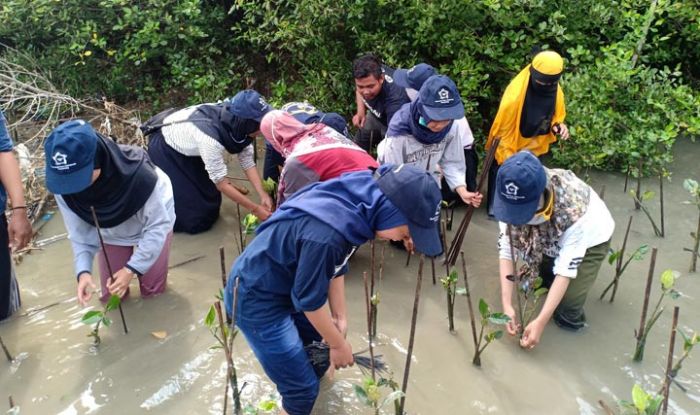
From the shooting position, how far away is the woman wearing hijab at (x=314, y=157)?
3.31m

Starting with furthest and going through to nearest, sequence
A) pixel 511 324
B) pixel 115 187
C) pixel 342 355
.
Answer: pixel 511 324 → pixel 115 187 → pixel 342 355

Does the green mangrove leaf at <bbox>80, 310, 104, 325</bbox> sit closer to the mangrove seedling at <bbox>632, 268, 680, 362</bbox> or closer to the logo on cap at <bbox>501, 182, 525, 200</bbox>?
the logo on cap at <bbox>501, 182, 525, 200</bbox>

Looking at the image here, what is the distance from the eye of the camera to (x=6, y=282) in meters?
3.27

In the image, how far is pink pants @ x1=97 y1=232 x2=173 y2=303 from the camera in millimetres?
3381

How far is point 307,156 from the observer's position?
3.32 m

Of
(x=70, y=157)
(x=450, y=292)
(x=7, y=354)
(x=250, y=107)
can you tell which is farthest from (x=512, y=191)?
(x=7, y=354)

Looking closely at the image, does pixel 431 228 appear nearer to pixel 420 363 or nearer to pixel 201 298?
pixel 420 363

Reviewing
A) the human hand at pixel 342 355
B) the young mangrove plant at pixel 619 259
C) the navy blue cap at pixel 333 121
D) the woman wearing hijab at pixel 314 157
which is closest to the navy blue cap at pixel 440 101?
the woman wearing hijab at pixel 314 157

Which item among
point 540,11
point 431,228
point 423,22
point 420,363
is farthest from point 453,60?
point 431,228

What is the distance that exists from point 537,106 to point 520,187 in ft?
5.98

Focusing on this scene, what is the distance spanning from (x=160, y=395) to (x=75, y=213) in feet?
A: 3.48

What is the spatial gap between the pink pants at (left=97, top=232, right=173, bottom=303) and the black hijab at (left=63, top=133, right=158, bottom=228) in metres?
0.34

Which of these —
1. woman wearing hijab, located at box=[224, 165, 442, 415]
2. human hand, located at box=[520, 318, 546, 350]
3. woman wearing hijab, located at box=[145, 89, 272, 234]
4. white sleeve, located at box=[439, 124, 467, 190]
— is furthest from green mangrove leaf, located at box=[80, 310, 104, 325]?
white sleeve, located at box=[439, 124, 467, 190]

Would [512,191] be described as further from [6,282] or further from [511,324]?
[6,282]
